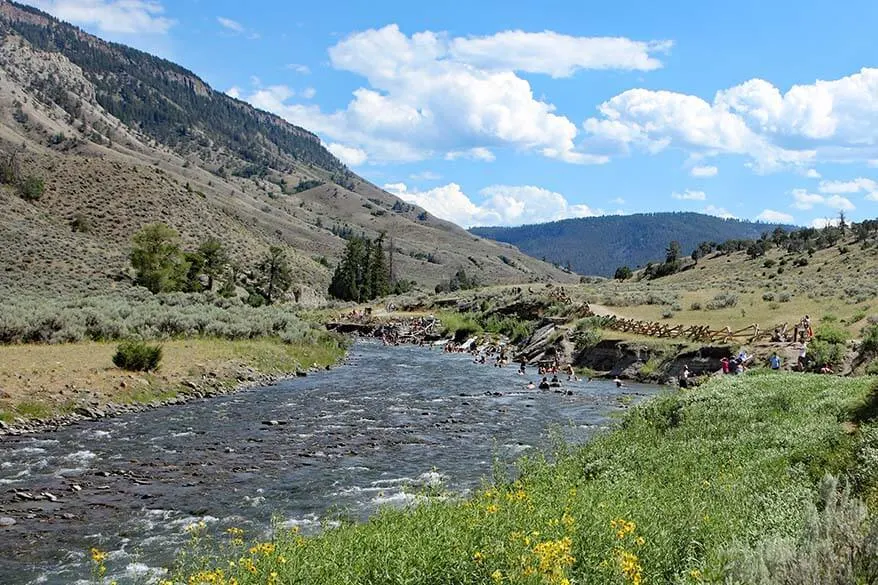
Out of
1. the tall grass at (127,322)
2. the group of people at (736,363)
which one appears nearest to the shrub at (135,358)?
the tall grass at (127,322)

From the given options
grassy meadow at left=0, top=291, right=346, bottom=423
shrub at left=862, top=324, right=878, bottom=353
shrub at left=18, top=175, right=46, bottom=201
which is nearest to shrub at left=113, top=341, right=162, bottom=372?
grassy meadow at left=0, top=291, right=346, bottom=423

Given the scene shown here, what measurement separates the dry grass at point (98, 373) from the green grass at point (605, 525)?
1415 cm

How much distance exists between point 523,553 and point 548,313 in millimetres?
56289

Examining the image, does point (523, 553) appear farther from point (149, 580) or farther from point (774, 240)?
point (774, 240)

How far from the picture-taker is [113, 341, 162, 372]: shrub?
88.5 ft

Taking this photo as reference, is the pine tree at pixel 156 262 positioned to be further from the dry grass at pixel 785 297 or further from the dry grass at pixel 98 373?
the dry grass at pixel 785 297

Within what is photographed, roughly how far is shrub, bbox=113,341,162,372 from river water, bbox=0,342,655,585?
277 cm

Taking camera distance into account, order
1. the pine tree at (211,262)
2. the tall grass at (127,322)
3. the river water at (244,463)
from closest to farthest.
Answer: the river water at (244,463) → the tall grass at (127,322) → the pine tree at (211,262)

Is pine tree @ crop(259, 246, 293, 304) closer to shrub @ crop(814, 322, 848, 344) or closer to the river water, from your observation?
the river water

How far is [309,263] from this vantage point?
131 m

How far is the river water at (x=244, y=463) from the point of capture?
12422 millimetres

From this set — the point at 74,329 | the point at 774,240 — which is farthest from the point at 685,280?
the point at 74,329

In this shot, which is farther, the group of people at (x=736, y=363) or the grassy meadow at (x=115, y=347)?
the group of people at (x=736, y=363)

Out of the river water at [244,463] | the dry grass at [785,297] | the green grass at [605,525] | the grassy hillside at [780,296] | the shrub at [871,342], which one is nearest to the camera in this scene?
the green grass at [605,525]
